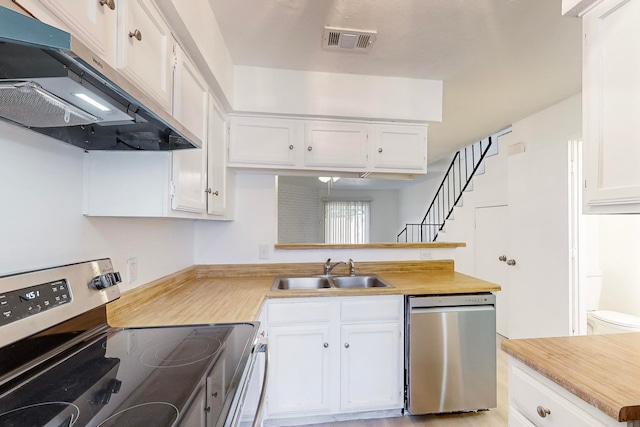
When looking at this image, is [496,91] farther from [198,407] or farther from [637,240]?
[198,407]

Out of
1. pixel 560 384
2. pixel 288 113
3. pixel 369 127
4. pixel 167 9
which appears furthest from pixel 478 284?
pixel 167 9

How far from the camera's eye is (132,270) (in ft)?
4.94

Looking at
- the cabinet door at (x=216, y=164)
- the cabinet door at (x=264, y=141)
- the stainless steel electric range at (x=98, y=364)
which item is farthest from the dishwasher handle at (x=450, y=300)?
the cabinet door at (x=216, y=164)

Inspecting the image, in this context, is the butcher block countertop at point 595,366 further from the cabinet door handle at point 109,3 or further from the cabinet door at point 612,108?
the cabinet door handle at point 109,3

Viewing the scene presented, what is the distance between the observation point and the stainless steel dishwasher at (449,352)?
1.93 m

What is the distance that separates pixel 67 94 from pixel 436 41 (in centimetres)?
196

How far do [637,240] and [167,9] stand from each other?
4066mm

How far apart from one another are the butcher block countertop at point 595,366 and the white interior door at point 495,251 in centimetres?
228

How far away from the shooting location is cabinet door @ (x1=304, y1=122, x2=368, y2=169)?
2.24 m

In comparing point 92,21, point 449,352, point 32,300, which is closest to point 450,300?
point 449,352

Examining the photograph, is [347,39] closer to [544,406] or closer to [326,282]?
[326,282]

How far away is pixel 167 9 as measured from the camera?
1169 mm

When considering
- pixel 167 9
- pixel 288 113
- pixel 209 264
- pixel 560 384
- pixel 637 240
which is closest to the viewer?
pixel 560 384

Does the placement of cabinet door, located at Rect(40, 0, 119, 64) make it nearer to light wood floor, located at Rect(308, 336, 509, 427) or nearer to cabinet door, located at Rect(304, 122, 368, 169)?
cabinet door, located at Rect(304, 122, 368, 169)
